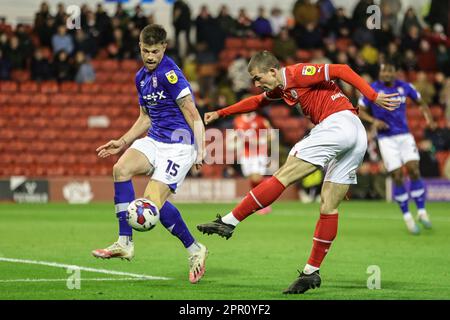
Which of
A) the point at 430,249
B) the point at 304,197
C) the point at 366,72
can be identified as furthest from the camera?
the point at 366,72

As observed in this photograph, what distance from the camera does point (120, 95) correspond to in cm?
2555

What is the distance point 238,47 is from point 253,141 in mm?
6134

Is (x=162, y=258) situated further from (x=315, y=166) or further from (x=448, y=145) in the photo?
(x=448, y=145)

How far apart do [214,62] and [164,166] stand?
17.1m

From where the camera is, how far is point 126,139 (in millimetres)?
9586

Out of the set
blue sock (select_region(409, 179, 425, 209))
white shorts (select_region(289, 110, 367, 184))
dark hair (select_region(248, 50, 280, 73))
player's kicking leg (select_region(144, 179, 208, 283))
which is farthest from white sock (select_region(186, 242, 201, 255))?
blue sock (select_region(409, 179, 425, 209))

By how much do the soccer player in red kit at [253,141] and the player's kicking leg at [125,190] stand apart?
10486 mm

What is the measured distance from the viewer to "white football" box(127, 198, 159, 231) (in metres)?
8.61

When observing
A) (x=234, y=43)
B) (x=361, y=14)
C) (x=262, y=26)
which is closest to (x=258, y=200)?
(x=361, y=14)

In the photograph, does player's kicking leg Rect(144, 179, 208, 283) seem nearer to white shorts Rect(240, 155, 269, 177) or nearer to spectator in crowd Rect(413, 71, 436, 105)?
white shorts Rect(240, 155, 269, 177)

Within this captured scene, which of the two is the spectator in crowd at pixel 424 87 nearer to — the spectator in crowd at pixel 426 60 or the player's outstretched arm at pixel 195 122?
the spectator in crowd at pixel 426 60

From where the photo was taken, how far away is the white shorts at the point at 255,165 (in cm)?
2014
